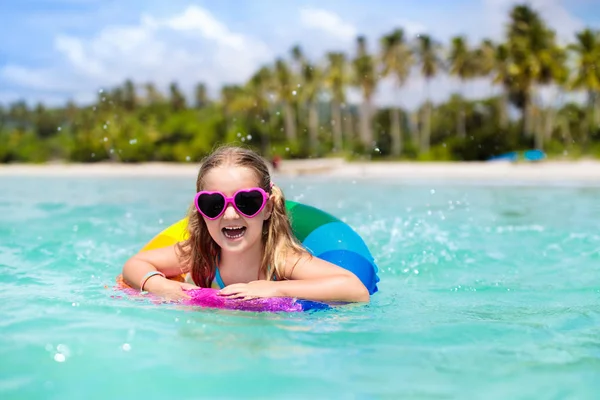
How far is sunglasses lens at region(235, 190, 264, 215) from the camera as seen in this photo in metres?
2.92

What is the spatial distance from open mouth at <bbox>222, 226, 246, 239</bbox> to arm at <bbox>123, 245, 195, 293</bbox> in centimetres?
48

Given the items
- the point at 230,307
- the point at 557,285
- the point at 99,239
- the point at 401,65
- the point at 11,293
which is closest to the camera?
the point at 230,307

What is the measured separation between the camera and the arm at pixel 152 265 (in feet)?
10.9

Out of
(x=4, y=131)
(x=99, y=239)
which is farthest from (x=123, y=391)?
(x=4, y=131)

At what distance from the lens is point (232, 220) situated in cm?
296

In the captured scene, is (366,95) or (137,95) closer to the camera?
(366,95)

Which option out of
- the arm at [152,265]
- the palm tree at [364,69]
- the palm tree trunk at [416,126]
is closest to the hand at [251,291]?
the arm at [152,265]

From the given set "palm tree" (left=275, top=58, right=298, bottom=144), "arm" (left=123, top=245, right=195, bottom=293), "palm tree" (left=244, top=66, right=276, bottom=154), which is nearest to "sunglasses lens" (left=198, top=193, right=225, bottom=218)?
"arm" (left=123, top=245, right=195, bottom=293)

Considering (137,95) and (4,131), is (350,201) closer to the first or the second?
(137,95)

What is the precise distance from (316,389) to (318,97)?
45.3m

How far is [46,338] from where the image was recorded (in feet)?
8.52

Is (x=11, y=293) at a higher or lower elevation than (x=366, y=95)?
lower

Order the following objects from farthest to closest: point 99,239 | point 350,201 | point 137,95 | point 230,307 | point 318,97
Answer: point 137,95 → point 318,97 → point 350,201 → point 99,239 → point 230,307

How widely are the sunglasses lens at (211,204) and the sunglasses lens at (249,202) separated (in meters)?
0.07
